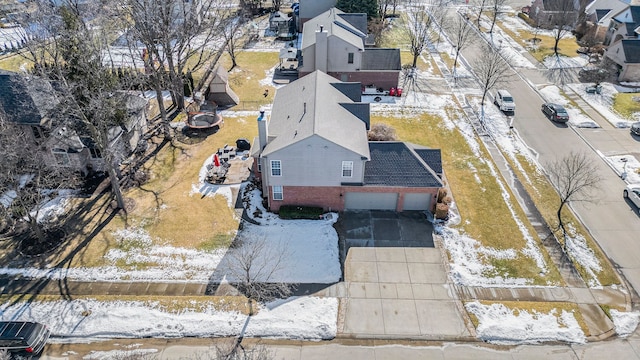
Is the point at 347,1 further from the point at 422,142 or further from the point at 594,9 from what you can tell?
the point at 594,9

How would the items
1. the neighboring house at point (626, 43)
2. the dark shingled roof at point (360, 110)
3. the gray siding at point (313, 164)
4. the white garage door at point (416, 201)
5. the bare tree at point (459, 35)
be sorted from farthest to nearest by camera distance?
the bare tree at point (459, 35) < the neighboring house at point (626, 43) < the dark shingled roof at point (360, 110) < the white garage door at point (416, 201) < the gray siding at point (313, 164)

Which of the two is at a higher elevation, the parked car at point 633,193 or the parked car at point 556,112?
the parked car at point 556,112

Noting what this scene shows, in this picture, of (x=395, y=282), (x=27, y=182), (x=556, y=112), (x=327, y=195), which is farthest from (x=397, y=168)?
(x=27, y=182)

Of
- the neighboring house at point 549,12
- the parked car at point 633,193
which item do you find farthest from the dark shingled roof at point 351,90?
the neighboring house at point 549,12

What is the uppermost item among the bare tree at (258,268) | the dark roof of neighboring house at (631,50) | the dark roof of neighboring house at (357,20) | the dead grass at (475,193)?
the dark roof of neighboring house at (357,20)

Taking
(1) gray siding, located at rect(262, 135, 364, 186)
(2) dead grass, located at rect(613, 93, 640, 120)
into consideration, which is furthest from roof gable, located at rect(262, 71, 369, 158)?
(2) dead grass, located at rect(613, 93, 640, 120)

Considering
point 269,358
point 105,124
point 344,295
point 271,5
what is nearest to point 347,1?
point 271,5

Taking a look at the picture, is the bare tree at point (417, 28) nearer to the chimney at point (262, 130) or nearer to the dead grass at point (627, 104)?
the dead grass at point (627, 104)
